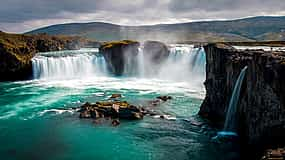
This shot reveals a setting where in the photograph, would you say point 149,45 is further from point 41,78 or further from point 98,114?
point 98,114

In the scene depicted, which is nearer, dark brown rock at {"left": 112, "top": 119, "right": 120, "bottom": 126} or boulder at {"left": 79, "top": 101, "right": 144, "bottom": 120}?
dark brown rock at {"left": 112, "top": 119, "right": 120, "bottom": 126}

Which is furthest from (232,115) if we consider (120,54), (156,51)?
(120,54)

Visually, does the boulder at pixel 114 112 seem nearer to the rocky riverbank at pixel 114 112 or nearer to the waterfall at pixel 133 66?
the rocky riverbank at pixel 114 112

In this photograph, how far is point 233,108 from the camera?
25703 millimetres

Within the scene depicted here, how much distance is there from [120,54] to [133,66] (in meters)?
4.13

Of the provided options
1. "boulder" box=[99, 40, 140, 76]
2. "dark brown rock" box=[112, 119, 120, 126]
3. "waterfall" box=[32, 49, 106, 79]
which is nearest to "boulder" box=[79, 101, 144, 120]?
"dark brown rock" box=[112, 119, 120, 126]

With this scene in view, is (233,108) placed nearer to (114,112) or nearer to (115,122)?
(115,122)

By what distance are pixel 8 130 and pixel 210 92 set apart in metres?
20.6

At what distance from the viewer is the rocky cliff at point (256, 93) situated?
718 inches

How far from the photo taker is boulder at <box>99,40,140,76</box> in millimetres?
71812

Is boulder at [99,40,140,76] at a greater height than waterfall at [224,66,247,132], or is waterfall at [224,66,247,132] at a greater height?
boulder at [99,40,140,76]

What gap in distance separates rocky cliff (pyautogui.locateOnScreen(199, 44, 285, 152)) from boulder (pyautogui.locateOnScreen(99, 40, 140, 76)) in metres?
42.2

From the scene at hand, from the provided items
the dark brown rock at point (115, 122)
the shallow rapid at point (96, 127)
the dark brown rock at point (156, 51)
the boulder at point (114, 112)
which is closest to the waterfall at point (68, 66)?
the shallow rapid at point (96, 127)

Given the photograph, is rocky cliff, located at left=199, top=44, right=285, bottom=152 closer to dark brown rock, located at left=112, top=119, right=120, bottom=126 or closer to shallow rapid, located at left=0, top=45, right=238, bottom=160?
shallow rapid, located at left=0, top=45, right=238, bottom=160
